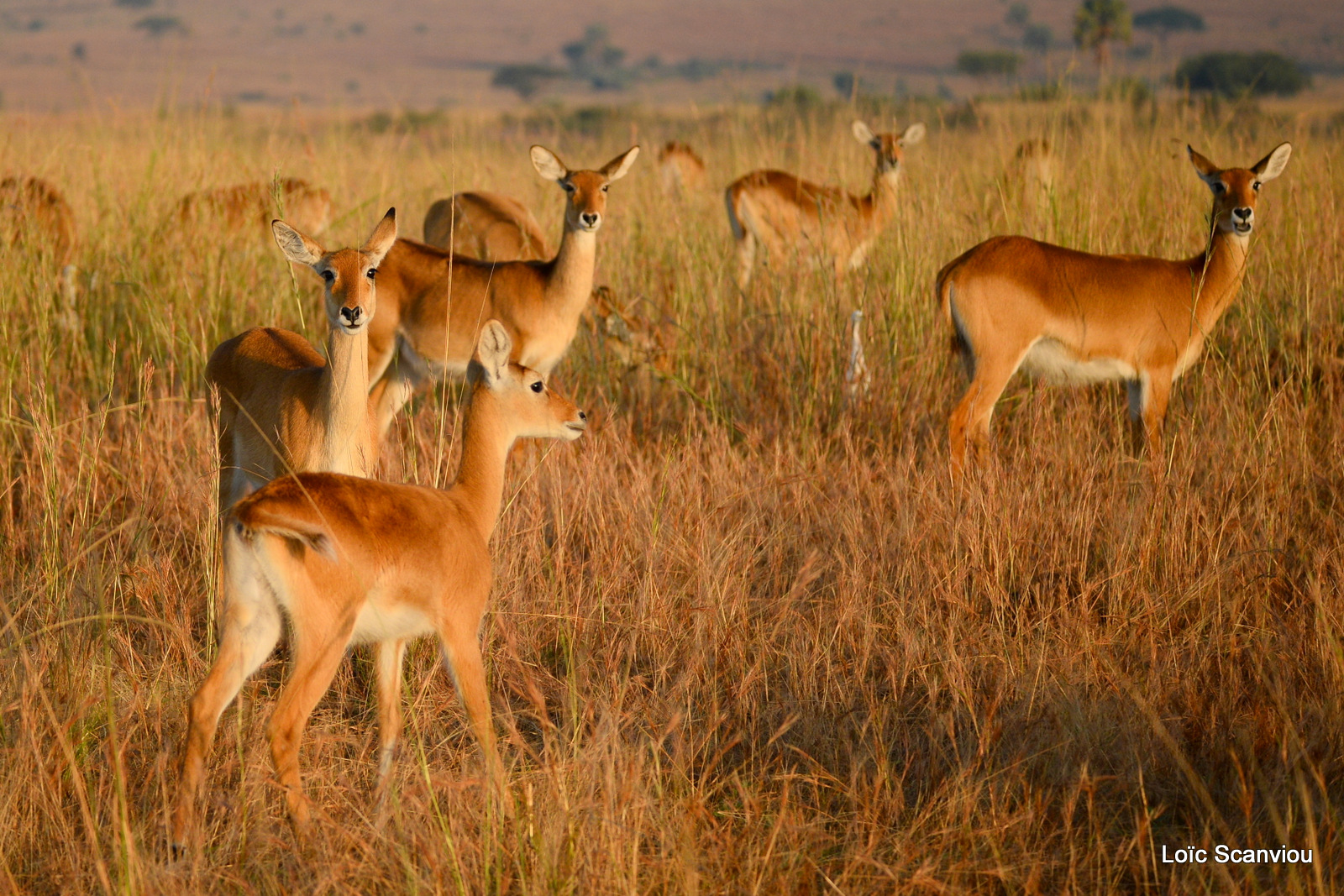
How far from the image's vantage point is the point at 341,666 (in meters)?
3.53

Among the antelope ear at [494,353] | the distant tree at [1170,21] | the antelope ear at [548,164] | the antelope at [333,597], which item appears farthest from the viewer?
the distant tree at [1170,21]

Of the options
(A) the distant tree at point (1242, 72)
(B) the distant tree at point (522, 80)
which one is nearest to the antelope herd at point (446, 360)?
(A) the distant tree at point (1242, 72)

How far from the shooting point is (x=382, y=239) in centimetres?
416

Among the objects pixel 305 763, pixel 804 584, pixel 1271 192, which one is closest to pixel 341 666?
pixel 305 763

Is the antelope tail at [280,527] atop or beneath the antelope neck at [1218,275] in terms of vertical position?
beneath

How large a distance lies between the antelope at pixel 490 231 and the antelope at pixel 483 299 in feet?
5.21

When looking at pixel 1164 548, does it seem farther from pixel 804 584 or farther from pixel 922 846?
pixel 922 846

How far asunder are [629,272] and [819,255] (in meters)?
1.53

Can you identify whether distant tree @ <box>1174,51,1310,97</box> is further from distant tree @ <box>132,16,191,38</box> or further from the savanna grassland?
distant tree @ <box>132,16,191,38</box>

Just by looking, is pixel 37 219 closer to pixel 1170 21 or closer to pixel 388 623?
pixel 388 623

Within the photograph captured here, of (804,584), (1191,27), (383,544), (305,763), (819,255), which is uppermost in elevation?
(1191,27)

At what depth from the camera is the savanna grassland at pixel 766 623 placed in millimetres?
2580

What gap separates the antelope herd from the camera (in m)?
2.69

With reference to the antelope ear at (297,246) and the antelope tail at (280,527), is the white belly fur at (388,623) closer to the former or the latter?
the antelope tail at (280,527)
